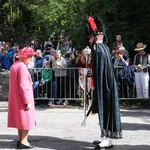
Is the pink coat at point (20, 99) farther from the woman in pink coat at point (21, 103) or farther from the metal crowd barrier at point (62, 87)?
the metal crowd barrier at point (62, 87)

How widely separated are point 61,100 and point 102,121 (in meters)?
6.14

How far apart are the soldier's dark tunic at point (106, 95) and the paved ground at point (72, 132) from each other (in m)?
0.39

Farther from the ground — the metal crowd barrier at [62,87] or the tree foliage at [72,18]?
the tree foliage at [72,18]

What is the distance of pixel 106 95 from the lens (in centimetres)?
716

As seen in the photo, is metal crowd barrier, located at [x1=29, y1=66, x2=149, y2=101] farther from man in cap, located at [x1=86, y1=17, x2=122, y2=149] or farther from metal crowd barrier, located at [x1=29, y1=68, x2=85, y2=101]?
man in cap, located at [x1=86, y1=17, x2=122, y2=149]

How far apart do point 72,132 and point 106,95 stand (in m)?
1.88

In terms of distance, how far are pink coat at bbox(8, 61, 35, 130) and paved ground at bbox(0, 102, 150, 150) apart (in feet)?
1.61

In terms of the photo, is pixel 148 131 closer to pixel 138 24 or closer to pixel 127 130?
pixel 127 130

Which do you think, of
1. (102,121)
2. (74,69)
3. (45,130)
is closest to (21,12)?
(74,69)

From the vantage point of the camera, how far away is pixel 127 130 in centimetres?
896

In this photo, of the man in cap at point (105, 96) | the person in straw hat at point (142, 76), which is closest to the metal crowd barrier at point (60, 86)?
the person in straw hat at point (142, 76)

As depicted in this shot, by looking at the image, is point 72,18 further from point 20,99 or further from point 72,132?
point 20,99

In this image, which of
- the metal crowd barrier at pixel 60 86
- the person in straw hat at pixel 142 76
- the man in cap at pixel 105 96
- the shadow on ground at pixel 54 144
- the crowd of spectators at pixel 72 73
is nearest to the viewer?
the man in cap at pixel 105 96

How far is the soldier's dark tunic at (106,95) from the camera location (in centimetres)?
714
